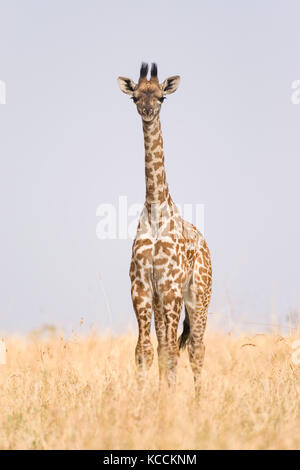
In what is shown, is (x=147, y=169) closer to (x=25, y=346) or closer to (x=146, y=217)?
(x=146, y=217)

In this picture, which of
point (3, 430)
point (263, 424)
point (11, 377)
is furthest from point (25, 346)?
point (263, 424)

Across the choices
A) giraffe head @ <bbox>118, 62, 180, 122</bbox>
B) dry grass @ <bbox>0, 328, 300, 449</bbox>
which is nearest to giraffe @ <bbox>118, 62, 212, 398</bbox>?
giraffe head @ <bbox>118, 62, 180, 122</bbox>

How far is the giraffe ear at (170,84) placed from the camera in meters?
7.96

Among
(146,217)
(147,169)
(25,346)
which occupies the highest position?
(147,169)

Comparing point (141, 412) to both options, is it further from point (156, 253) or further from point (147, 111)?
point (147, 111)

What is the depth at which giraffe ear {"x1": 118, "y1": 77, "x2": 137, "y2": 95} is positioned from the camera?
7.94 meters

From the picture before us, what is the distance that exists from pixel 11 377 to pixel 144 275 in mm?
2597

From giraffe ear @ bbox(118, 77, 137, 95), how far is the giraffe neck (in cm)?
52

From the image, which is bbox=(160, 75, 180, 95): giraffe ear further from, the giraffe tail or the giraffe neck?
the giraffe tail

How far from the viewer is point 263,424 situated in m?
6.09

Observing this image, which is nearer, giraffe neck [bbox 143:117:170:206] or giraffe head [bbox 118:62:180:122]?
giraffe head [bbox 118:62:180:122]

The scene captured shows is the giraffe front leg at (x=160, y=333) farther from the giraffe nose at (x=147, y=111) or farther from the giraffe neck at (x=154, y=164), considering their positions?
the giraffe nose at (x=147, y=111)

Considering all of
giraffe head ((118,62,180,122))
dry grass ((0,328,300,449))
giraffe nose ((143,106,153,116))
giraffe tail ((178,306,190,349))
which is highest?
giraffe head ((118,62,180,122))
